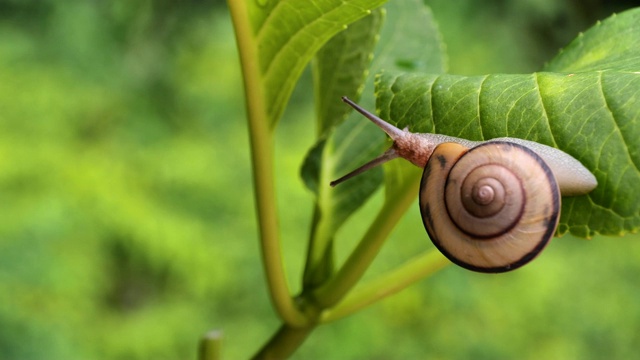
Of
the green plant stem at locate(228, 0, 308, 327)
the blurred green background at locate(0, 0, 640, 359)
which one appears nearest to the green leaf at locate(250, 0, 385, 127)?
the green plant stem at locate(228, 0, 308, 327)

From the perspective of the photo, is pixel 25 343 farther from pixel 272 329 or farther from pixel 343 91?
pixel 343 91

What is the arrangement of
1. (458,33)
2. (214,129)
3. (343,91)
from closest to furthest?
1. (343,91)
2. (214,129)
3. (458,33)

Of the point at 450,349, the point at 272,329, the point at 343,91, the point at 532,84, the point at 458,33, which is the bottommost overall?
the point at 272,329

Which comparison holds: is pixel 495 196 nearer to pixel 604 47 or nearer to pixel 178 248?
pixel 604 47

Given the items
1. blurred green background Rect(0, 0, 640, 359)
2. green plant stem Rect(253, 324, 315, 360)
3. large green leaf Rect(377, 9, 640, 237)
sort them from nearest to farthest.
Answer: large green leaf Rect(377, 9, 640, 237) < green plant stem Rect(253, 324, 315, 360) < blurred green background Rect(0, 0, 640, 359)

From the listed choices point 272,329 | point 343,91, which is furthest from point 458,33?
point 343,91

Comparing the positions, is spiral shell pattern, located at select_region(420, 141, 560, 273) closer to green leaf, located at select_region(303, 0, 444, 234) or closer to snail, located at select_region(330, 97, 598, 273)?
snail, located at select_region(330, 97, 598, 273)
